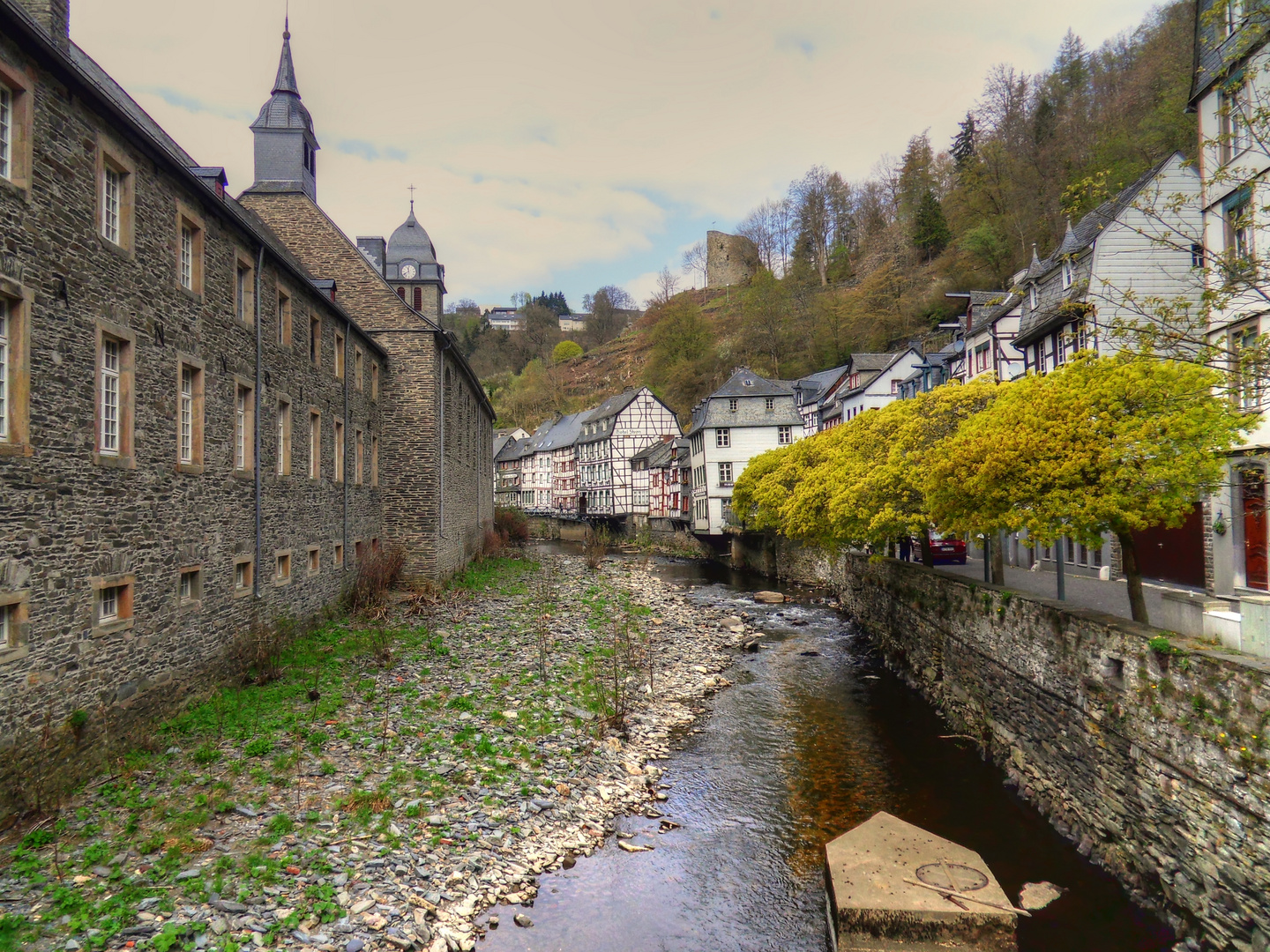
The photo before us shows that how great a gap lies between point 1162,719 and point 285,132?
90.9ft

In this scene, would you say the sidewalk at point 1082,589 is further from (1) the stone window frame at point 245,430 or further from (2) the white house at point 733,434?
(2) the white house at point 733,434

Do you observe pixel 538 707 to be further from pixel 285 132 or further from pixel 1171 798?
pixel 285 132

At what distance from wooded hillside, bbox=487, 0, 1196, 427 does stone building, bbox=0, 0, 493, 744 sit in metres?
26.0

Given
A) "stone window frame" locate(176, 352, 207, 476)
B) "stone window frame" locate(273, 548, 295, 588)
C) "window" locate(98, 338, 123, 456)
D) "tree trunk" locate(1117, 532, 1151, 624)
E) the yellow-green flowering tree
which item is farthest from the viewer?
"stone window frame" locate(273, 548, 295, 588)

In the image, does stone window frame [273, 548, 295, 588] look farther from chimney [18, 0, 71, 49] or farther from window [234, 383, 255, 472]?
chimney [18, 0, 71, 49]

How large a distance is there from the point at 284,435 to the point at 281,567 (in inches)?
116

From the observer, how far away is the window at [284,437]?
627 inches

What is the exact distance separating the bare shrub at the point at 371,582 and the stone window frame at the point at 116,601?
1035 centimetres

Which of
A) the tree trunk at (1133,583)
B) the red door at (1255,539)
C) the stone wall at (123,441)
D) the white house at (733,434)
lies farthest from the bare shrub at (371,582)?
the white house at (733,434)

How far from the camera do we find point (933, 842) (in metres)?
8.98

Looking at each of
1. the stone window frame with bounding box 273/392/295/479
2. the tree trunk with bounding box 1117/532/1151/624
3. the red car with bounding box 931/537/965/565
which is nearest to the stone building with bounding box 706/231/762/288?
the red car with bounding box 931/537/965/565

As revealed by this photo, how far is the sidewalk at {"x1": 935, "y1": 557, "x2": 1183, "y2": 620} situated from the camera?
46.3ft

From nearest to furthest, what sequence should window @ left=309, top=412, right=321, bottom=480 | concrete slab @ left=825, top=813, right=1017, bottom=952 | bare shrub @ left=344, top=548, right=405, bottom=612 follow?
concrete slab @ left=825, top=813, right=1017, bottom=952 < window @ left=309, top=412, right=321, bottom=480 < bare shrub @ left=344, top=548, right=405, bottom=612

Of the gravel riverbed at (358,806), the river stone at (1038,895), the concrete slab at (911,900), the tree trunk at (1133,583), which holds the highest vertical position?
the tree trunk at (1133,583)
